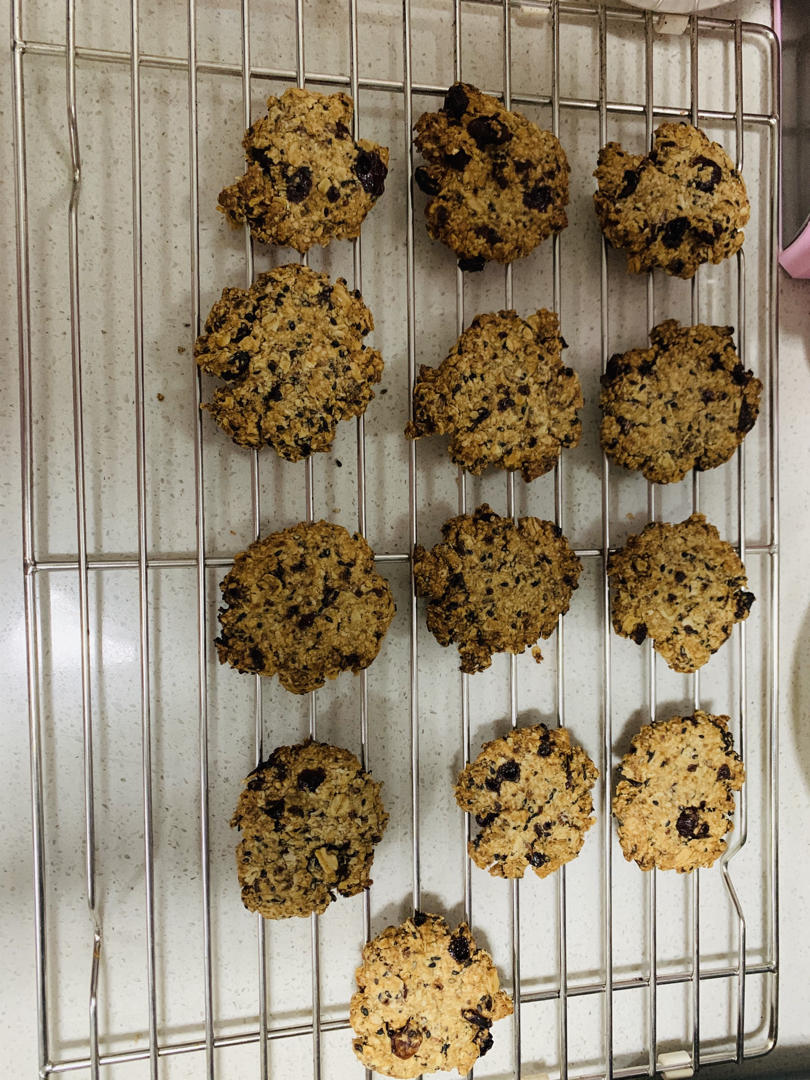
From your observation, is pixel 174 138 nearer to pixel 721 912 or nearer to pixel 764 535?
pixel 764 535

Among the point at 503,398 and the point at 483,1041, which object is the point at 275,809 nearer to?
the point at 483,1041

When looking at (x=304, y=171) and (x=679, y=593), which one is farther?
(x=679, y=593)

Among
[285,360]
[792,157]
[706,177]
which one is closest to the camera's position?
[285,360]

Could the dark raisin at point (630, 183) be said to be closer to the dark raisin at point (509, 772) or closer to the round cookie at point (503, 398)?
the round cookie at point (503, 398)

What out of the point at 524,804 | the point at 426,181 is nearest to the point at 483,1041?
the point at 524,804

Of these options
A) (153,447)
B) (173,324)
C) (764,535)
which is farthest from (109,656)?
(764,535)

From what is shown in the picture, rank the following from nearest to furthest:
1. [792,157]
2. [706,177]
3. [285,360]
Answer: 1. [285,360]
2. [706,177]
3. [792,157]

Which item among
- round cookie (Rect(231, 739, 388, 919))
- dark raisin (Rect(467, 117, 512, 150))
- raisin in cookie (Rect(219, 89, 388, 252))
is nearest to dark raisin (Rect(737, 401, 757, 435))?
dark raisin (Rect(467, 117, 512, 150))
